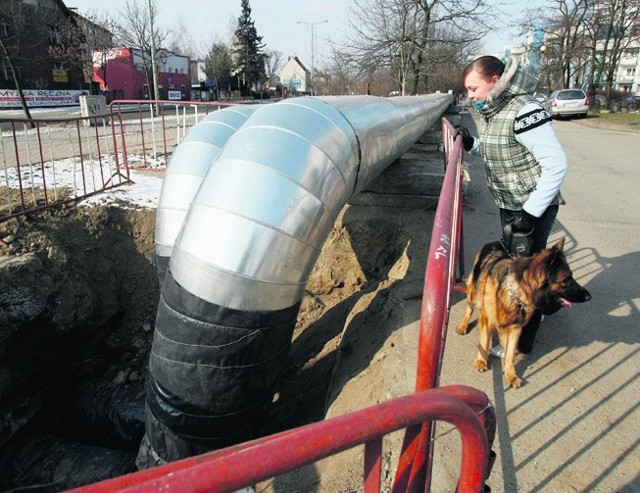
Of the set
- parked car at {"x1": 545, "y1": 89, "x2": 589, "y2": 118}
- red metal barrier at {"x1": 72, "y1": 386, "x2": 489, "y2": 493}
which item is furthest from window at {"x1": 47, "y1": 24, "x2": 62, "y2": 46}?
red metal barrier at {"x1": 72, "y1": 386, "x2": 489, "y2": 493}

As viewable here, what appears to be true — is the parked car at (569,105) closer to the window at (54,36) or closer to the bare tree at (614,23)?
the bare tree at (614,23)

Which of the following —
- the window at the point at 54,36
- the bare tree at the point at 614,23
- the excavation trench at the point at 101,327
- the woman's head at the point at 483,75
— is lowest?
the excavation trench at the point at 101,327

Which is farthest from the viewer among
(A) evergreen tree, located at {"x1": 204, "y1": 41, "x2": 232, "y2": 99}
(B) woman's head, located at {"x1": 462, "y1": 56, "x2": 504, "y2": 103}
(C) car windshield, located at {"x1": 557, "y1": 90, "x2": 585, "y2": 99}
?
(A) evergreen tree, located at {"x1": 204, "y1": 41, "x2": 232, "y2": 99}

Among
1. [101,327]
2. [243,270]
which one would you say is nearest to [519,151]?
[243,270]

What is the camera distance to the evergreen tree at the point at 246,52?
5634 centimetres

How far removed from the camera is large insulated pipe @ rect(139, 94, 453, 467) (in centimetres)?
Answer: 242

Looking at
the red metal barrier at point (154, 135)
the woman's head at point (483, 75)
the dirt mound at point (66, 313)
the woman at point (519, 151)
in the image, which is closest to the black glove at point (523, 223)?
the woman at point (519, 151)

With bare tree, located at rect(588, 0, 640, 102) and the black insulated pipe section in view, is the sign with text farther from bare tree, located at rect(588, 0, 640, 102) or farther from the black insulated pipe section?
bare tree, located at rect(588, 0, 640, 102)

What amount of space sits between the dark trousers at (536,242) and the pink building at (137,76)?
3303cm

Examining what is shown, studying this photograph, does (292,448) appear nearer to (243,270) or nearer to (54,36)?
(243,270)

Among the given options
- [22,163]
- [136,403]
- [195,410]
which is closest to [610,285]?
[195,410]

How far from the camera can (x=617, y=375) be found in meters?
2.92

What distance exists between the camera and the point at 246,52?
56.5 meters

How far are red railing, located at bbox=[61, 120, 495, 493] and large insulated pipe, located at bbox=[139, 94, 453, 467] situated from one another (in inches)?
43.7
